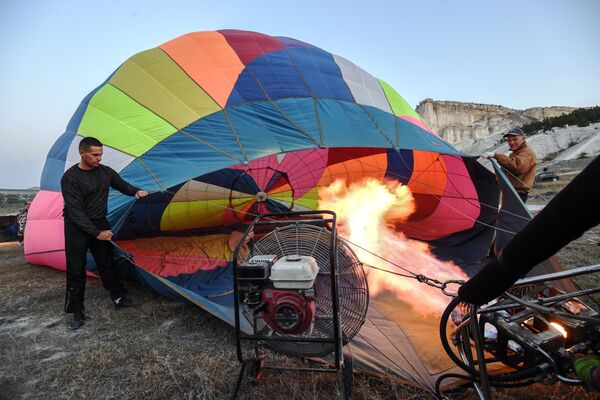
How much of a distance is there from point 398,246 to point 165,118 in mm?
3236

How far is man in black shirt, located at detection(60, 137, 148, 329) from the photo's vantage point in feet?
9.20

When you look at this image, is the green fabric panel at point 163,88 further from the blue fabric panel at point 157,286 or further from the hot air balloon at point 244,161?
the blue fabric panel at point 157,286

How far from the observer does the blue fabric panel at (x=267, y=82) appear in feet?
11.9

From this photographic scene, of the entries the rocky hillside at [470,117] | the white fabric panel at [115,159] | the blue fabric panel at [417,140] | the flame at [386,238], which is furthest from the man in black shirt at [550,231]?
the rocky hillside at [470,117]

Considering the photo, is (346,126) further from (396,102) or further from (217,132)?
(396,102)

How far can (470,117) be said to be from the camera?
73.2 m

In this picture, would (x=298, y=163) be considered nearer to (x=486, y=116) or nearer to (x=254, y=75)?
(x=254, y=75)

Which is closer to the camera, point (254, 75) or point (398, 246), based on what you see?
point (254, 75)

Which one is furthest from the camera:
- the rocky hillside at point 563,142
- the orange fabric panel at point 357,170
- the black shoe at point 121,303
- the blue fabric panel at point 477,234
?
the rocky hillside at point 563,142

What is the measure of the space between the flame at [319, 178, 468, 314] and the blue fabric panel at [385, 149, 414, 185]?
0.13m

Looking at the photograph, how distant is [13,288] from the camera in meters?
3.98

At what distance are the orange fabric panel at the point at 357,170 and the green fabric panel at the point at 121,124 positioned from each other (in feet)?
10.4

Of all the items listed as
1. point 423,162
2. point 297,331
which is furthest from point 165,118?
point 423,162

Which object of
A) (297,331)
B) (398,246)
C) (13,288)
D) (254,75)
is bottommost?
(13,288)
